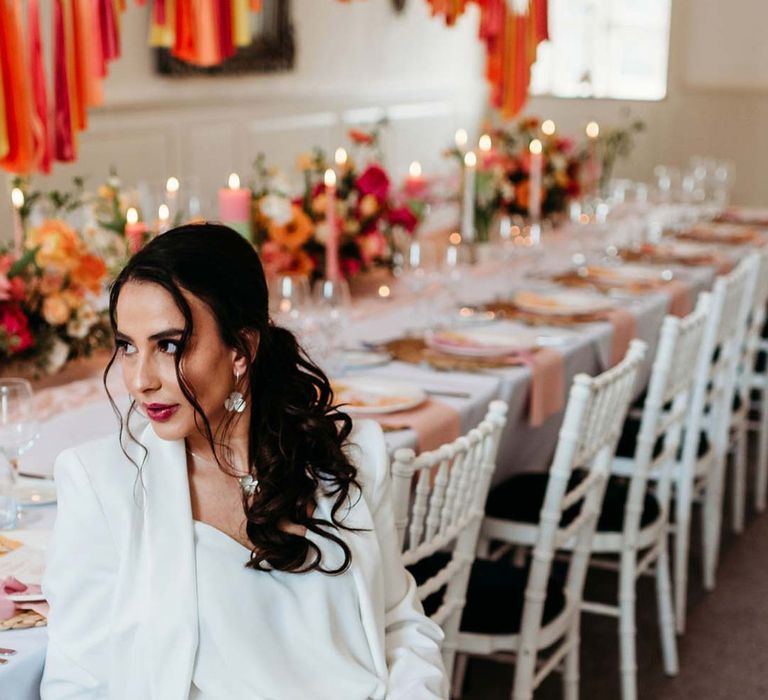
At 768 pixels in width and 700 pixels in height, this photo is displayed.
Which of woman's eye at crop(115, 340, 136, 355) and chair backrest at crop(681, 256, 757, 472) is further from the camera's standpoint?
chair backrest at crop(681, 256, 757, 472)

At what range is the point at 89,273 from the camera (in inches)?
110

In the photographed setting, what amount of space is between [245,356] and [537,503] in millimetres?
1672

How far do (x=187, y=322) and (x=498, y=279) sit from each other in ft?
9.95

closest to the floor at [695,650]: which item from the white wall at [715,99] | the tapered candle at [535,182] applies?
the tapered candle at [535,182]

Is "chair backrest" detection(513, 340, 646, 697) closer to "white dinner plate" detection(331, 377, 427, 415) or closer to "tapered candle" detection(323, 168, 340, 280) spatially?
"white dinner plate" detection(331, 377, 427, 415)

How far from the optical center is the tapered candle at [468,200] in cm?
434

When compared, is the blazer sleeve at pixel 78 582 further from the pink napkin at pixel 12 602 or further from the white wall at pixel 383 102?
the white wall at pixel 383 102

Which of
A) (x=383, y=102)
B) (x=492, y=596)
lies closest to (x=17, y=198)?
(x=492, y=596)

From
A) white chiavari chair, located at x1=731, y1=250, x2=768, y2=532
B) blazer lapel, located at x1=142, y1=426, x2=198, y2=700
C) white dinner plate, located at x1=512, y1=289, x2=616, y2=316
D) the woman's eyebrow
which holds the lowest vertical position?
white chiavari chair, located at x1=731, y1=250, x2=768, y2=532

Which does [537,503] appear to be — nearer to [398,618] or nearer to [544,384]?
[544,384]

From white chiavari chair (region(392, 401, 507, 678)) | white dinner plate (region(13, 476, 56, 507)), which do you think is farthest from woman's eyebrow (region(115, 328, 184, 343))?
white dinner plate (region(13, 476, 56, 507))

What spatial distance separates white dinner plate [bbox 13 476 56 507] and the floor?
1579 millimetres

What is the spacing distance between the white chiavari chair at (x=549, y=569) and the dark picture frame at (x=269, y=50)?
3597mm

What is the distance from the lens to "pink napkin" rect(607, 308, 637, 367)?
12.2 ft
